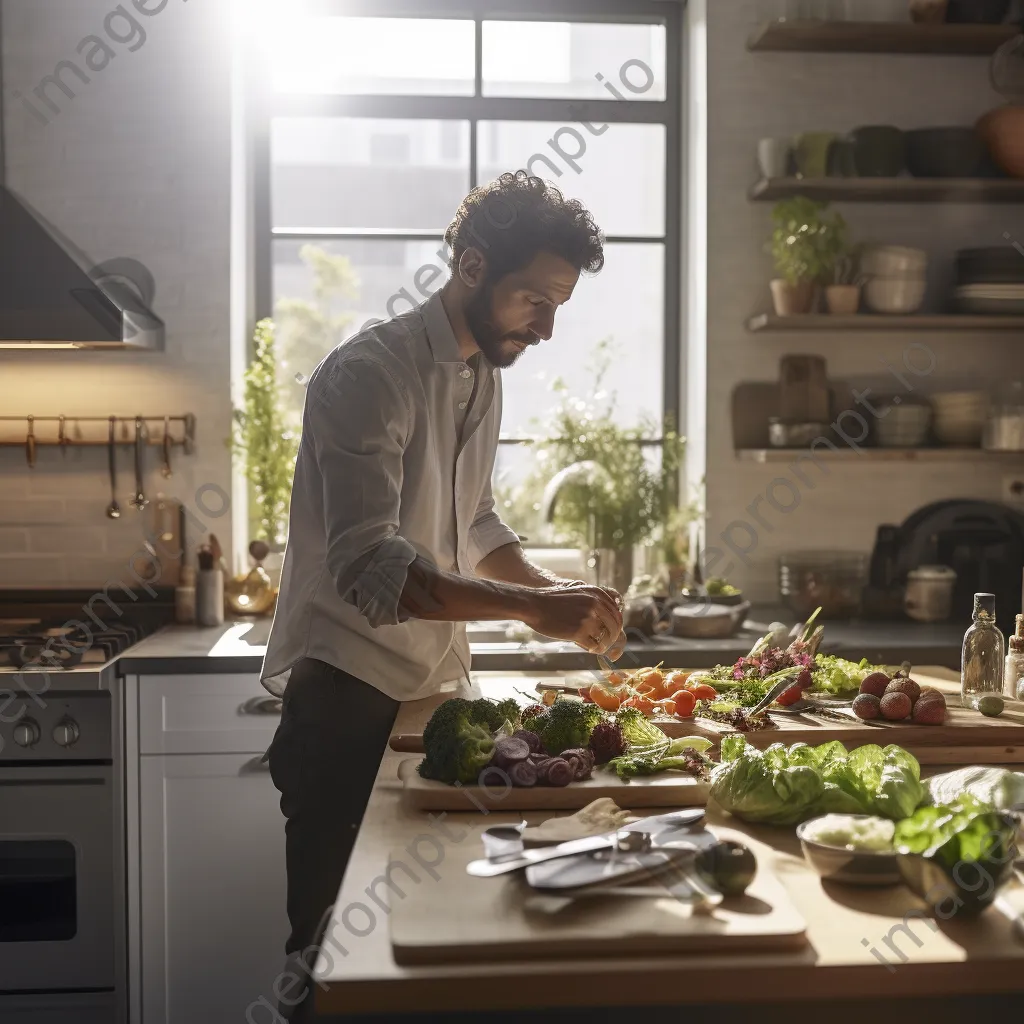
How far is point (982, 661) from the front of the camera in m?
2.08

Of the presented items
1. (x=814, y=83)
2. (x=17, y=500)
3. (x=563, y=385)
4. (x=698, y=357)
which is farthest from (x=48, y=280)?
(x=814, y=83)

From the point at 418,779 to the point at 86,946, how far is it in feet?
5.19

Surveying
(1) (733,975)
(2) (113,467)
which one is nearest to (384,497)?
(1) (733,975)

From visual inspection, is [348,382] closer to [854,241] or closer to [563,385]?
[563,385]

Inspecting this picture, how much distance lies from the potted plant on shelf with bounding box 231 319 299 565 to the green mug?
1647mm

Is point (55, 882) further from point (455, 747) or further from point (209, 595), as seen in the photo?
point (455, 747)

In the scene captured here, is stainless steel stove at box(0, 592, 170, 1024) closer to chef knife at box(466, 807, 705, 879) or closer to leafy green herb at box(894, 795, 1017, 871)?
chef knife at box(466, 807, 705, 879)

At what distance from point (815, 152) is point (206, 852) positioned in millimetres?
2533

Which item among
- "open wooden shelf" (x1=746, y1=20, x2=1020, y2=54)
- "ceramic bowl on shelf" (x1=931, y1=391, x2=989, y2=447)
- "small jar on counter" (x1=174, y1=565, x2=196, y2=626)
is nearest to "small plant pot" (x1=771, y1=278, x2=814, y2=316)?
"ceramic bowl on shelf" (x1=931, y1=391, x2=989, y2=447)

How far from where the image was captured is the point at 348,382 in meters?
1.88

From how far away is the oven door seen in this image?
106 inches

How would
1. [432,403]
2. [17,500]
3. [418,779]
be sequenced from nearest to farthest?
[418,779], [432,403], [17,500]

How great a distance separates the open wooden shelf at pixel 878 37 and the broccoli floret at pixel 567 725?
95.3 inches

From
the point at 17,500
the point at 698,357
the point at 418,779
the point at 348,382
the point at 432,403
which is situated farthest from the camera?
the point at 698,357
